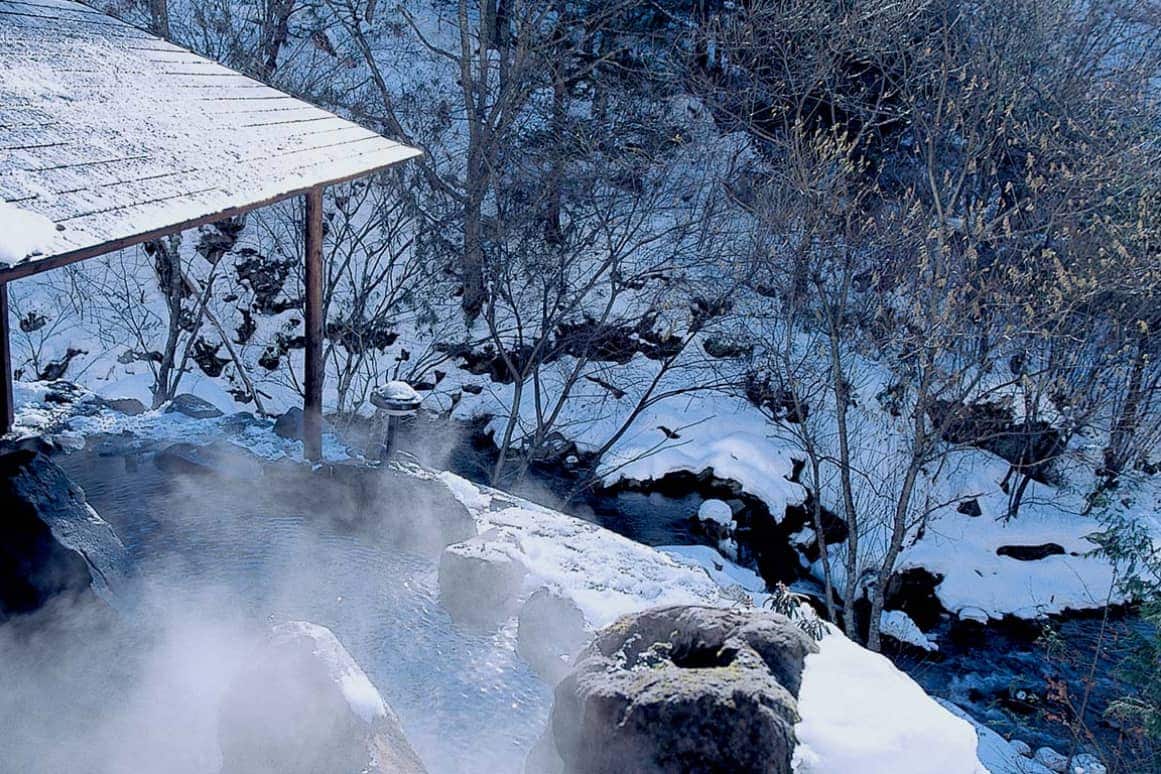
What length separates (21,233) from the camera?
2604 millimetres

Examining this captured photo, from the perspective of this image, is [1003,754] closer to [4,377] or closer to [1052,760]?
[1052,760]

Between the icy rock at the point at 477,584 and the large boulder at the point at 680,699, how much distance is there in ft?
4.01

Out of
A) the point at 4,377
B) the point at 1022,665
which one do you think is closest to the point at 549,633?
the point at 4,377

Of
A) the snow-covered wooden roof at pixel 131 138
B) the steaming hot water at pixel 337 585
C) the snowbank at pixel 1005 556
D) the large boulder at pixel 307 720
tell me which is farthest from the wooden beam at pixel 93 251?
the snowbank at pixel 1005 556

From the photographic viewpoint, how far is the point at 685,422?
1273 centimetres

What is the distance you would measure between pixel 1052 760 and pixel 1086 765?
355mm

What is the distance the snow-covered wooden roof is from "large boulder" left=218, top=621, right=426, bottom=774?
1636 millimetres

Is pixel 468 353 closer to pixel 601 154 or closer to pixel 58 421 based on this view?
pixel 601 154

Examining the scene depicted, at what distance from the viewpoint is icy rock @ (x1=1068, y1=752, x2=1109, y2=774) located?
28.2 feet

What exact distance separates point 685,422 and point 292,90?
738cm

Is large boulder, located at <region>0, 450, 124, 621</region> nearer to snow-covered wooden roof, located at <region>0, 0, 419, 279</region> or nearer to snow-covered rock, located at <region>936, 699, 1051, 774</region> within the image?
snow-covered wooden roof, located at <region>0, 0, 419, 279</region>

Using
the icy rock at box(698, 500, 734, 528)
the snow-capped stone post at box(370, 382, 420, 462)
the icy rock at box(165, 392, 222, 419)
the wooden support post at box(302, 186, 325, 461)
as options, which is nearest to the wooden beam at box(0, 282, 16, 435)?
the icy rock at box(165, 392, 222, 419)

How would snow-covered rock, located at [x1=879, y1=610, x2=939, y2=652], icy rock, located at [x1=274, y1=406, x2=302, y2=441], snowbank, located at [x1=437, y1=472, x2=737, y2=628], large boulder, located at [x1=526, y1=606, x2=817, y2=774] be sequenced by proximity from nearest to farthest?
large boulder, located at [x1=526, y1=606, x2=817, y2=774] → snowbank, located at [x1=437, y1=472, x2=737, y2=628] → icy rock, located at [x1=274, y1=406, x2=302, y2=441] → snow-covered rock, located at [x1=879, y1=610, x2=939, y2=652]

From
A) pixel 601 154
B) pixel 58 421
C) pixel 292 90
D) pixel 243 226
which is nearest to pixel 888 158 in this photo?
pixel 601 154
